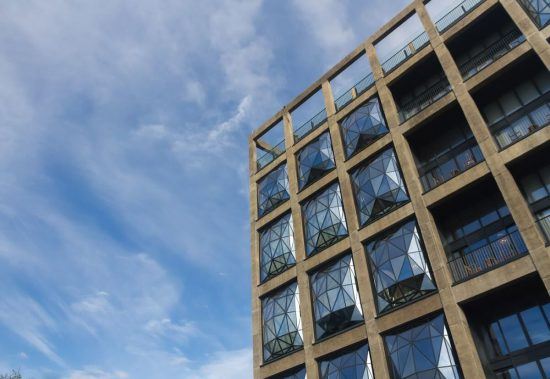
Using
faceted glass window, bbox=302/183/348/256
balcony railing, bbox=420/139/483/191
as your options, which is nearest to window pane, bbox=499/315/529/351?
balcony railing, bbox=420/139/483/191

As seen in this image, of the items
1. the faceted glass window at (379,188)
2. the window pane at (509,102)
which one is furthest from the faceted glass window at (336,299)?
the window pane at (509,102)

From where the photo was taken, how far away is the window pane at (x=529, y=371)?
18.5 metres

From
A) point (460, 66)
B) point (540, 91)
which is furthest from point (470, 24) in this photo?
point (540, 91)

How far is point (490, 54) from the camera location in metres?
26.4

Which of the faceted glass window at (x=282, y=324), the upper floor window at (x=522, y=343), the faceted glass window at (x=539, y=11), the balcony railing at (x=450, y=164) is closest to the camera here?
the upper floor window at (x=522, y=343)

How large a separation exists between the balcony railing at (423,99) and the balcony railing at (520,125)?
4.58 metres

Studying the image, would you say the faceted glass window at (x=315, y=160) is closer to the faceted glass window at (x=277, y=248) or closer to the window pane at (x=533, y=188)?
the faceted glass window at (x=277, y=248)

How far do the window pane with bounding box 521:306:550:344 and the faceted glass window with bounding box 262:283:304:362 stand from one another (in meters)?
11.6

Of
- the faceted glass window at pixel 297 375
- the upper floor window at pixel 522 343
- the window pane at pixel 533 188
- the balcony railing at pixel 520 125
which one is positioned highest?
the balcony railing at pixel 520 125

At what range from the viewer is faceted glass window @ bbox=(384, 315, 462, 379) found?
19672 mm

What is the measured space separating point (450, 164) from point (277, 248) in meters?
12.2

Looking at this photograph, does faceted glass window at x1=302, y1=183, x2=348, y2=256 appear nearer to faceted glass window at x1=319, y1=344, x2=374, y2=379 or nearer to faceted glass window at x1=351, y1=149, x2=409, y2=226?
faceted glass window at x1=351, y1=149, x2=409, y2=226

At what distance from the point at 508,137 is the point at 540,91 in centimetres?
280

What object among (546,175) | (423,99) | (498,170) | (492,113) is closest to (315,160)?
(423,99)
